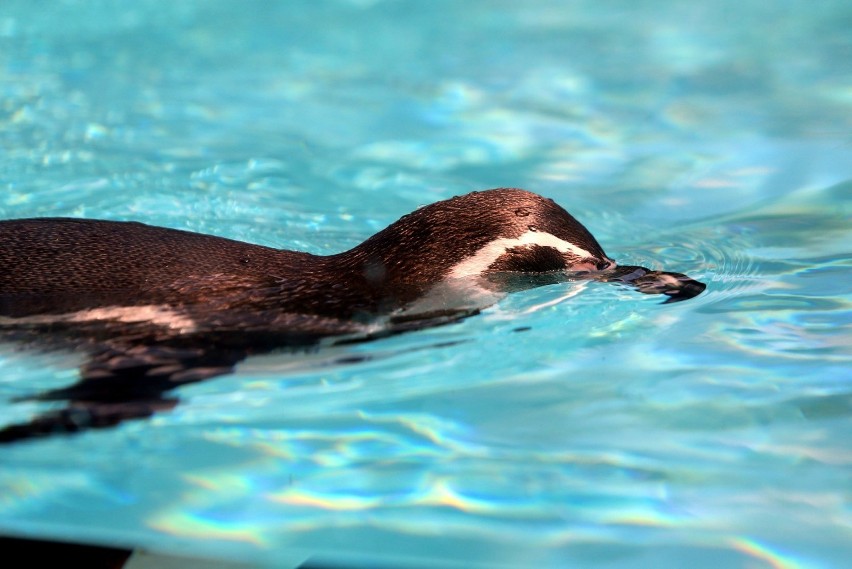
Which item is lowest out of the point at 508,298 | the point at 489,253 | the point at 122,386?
the point at 122,386

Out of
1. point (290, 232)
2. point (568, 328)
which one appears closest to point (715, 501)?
point (568, 328)

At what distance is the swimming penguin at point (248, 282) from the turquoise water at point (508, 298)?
0.11 meters

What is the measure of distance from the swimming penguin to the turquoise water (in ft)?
0.37

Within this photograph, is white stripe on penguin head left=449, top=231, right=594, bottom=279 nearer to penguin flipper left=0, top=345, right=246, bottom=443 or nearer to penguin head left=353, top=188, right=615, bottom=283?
penguin head left=353, top=188, right=615, bottom=283

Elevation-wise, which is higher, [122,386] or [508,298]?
[508,298]

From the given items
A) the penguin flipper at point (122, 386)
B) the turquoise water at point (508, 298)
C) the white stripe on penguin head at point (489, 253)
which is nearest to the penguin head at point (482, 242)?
the white stripe on penguin head at point (489, 253)

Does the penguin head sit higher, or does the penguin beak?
the penguin head

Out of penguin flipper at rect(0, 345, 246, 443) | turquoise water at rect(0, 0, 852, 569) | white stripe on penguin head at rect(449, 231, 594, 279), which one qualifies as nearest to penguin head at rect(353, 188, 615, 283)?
white stripe on penguin head at rect(449, 231, 594, 279)

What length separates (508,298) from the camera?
3.83m

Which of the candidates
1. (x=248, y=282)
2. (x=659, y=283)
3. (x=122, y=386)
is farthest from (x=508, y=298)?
(x=122, y=386)

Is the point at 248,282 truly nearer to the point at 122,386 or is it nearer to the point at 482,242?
the point at 122,386

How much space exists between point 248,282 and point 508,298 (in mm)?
997

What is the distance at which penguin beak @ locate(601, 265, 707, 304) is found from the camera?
3.98 meters

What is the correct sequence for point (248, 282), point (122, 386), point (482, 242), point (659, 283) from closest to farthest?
point (122, 386) → point (248, 282) → point (482, 242) → point (659, 283)
